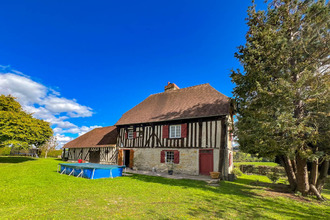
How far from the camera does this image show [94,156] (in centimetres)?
2247

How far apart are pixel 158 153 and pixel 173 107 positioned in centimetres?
473

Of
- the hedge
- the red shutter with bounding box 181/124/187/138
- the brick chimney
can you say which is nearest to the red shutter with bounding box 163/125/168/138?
the red shutter with bounding box 181/124/187/138

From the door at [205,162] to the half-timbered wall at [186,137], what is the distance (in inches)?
22.4

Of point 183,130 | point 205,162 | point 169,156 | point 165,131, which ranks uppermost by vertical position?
point 183,130

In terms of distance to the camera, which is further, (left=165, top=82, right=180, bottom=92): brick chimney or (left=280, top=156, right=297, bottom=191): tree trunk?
(left=165, top=82, right=180, bottom=92): brick chimney

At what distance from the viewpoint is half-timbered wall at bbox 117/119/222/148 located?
13719 mm

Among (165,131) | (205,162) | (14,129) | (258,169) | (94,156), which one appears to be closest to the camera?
(205,162)

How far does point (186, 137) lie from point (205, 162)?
256 centimetres

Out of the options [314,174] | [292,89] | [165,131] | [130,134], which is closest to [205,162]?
[165,131]

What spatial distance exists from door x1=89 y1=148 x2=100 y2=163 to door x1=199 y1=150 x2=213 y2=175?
547 inches

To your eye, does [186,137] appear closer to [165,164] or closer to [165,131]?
[165,131]

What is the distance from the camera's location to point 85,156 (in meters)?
23.6

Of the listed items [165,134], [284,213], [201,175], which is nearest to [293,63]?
[284,213]

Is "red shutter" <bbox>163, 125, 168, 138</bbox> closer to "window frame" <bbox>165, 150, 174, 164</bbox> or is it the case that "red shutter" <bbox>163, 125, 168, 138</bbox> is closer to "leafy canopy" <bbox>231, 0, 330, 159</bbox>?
"window frame" <bbox>165, 150, 174, 164</bbox>
